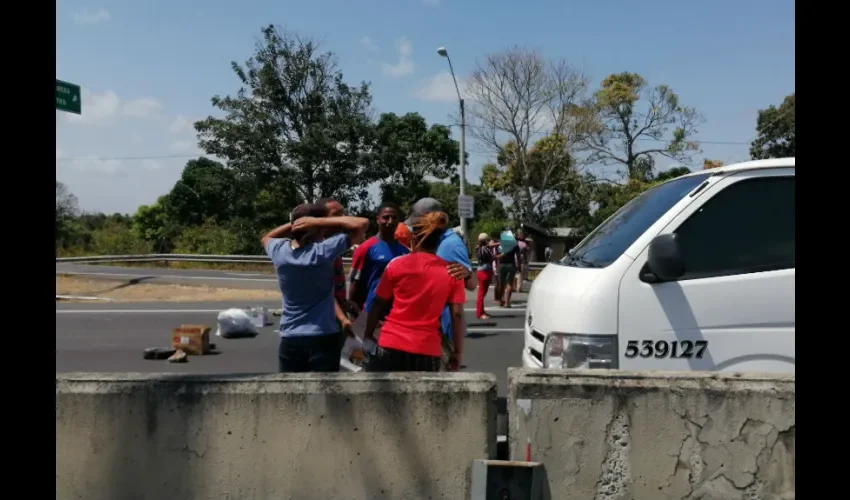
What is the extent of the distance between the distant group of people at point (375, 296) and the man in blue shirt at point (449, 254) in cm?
2

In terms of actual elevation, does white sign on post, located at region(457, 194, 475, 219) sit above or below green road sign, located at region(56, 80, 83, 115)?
below

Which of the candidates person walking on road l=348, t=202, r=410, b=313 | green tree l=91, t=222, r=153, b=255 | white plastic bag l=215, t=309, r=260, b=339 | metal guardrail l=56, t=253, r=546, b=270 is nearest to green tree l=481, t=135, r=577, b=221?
metal guardrail l=56, t=253, r=546, b=270

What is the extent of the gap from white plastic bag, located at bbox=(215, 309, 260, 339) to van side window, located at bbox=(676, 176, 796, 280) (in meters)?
9.14

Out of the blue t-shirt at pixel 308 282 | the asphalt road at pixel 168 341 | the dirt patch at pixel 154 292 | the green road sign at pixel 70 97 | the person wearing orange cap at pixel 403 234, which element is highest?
the green road sign at pixel 70 97

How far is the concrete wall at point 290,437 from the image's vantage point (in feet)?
11.1

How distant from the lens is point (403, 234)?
5.01 meters

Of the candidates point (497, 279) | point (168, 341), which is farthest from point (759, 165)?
point (497, 279)

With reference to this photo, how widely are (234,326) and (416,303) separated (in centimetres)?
801

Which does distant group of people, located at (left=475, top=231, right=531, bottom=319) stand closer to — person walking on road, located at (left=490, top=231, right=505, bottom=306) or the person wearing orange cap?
person walking on road, located at (left=490, top=231, right=505, bottom=306)

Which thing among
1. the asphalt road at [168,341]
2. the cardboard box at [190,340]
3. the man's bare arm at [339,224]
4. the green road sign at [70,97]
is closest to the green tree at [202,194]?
the asphalt road at [168,341]

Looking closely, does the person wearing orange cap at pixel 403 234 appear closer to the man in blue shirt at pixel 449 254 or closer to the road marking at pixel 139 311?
the man in blue shirt at pixel 449 254

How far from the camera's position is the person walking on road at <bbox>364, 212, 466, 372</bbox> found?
4.26 metres
